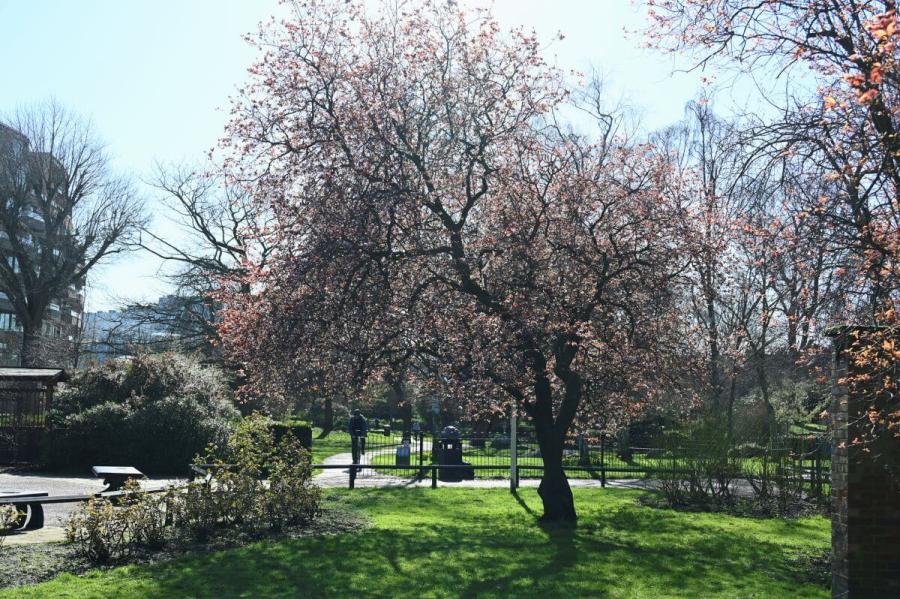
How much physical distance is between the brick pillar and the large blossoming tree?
5229 mm

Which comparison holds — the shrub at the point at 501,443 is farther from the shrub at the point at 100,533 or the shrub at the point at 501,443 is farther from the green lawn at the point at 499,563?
the shrub at the point at 100,533

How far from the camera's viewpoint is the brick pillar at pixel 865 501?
748cm

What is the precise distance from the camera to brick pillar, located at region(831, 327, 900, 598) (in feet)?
24.6

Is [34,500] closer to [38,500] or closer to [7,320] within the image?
[38,500]

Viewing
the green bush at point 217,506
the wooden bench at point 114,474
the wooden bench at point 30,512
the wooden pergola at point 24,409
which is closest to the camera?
the green bush at point 217,506

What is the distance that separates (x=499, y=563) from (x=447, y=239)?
545cm

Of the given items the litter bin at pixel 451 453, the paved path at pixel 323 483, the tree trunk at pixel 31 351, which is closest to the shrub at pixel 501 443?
the litter bin at pixel 451 453

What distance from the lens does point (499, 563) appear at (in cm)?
1012

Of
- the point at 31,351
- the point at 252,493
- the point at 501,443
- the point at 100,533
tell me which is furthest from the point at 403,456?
the point at 31,351

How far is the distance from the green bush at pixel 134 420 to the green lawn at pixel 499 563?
7758 millimetres

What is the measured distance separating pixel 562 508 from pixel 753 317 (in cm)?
1614

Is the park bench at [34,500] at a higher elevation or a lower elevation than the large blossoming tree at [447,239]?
lower

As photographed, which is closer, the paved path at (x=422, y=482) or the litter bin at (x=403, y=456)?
the paved path at (x=422, y=482)

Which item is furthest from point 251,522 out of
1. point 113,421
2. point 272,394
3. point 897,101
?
point 113,421
